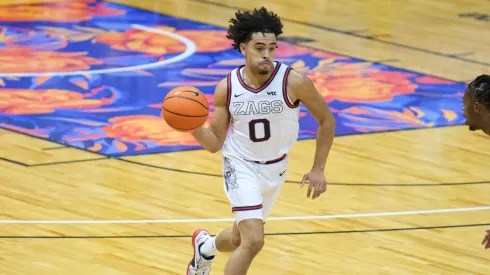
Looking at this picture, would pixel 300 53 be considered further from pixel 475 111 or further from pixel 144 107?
pixel 475 111

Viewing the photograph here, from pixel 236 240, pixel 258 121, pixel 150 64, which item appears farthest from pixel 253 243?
pixel 150 64

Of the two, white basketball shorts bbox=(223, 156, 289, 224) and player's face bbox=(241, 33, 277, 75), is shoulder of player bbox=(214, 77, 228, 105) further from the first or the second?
white basketball shorts bbox=(223, 156, 289, 224)

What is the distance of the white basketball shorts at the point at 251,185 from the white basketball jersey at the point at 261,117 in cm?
6

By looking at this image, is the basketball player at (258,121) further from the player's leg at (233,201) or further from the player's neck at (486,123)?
the player's neck at (486,123)

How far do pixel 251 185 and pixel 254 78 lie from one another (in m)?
0.68

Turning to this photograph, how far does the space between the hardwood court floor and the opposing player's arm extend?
1206mm

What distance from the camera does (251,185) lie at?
22.0ft

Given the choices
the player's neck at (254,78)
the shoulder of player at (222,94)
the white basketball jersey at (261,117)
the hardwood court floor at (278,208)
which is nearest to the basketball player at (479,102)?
the white basketball jersey at (261,117)

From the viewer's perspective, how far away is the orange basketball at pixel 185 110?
6.51m

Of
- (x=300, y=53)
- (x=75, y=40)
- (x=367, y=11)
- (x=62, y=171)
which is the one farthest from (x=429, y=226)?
(x=367, y=11)

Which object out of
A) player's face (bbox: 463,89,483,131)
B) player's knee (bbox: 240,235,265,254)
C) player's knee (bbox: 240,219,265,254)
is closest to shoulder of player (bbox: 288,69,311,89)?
player's knee (bbox: 240,219,265,254)

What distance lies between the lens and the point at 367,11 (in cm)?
1806

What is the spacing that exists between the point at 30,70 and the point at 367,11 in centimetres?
669

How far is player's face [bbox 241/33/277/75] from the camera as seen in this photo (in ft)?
21.8
